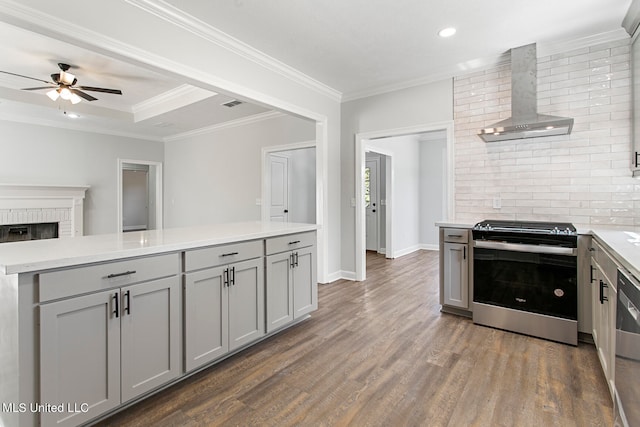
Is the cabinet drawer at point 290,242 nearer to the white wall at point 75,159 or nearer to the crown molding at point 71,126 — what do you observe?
the white wall at point 75,159

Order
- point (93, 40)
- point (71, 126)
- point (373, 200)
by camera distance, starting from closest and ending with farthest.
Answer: point (93, 40) → point (71, 126) → point (373, 200)

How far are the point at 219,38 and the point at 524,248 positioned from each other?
10.8ft

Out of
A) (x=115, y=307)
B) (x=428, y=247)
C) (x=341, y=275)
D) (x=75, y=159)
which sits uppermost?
(x=75, y=159)

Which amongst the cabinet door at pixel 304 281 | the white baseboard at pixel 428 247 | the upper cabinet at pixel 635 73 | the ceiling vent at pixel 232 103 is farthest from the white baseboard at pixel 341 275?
the white baseboard at pixel 428 247

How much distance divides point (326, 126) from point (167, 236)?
2.89 metres

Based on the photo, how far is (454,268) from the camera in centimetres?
318

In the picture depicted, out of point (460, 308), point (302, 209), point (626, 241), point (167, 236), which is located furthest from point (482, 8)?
point (302, 209)

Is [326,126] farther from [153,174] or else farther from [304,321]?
[153,174]

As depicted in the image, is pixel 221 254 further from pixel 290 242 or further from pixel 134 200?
pixel 134 200

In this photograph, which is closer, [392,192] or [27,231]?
[27,231]

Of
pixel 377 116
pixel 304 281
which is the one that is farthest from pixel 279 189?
pixel 304 281

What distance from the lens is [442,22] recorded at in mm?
2777

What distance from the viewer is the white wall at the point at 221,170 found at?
5359 millimetres

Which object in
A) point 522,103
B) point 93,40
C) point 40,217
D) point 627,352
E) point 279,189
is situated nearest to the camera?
point 627,352
